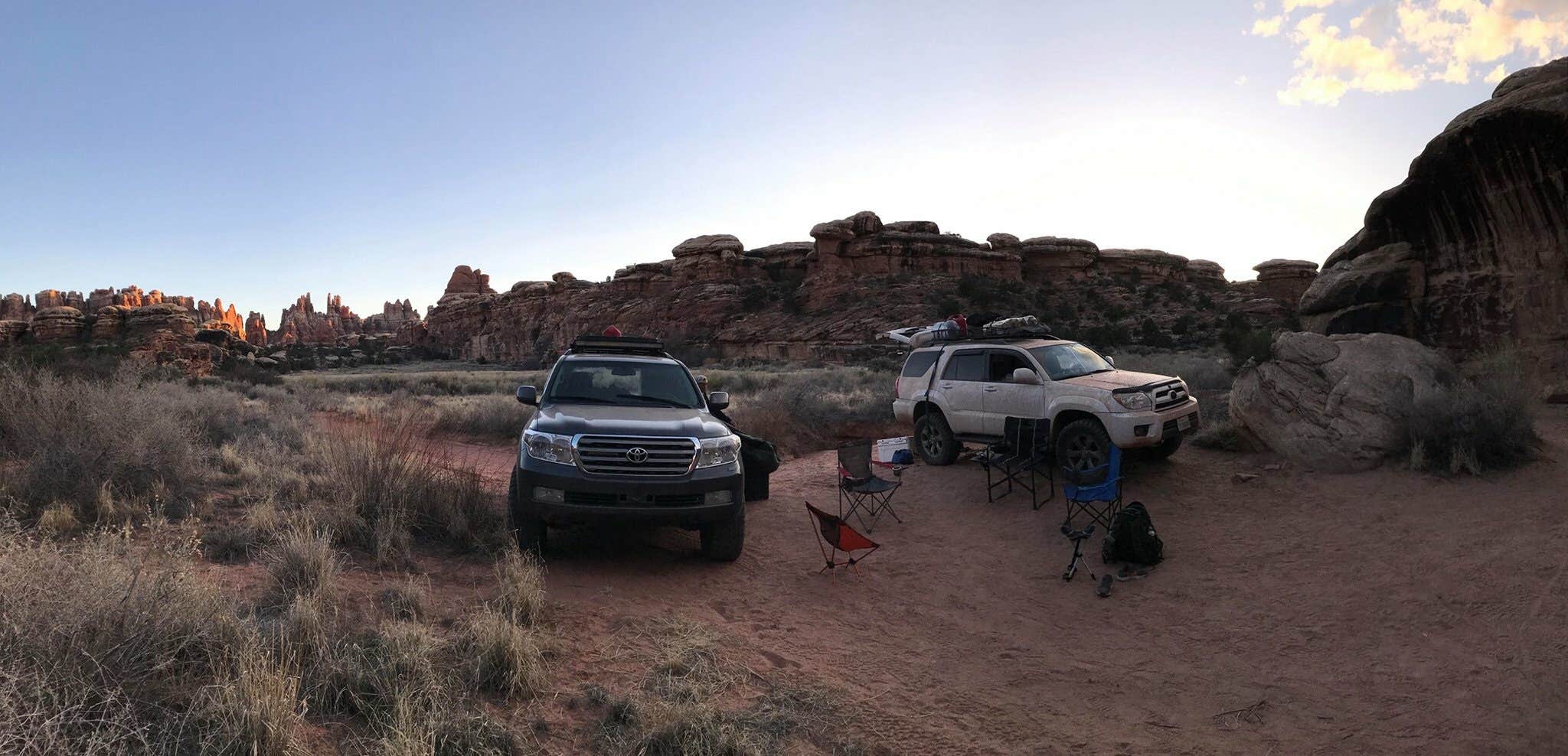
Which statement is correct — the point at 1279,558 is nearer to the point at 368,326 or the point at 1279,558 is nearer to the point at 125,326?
the point at 125,326

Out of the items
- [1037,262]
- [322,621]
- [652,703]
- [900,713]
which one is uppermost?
[1037,262]

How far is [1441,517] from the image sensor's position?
724 centimetres

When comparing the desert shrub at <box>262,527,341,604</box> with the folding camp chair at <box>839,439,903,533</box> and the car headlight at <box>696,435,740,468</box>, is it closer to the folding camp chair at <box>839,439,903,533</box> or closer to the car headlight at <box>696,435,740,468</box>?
the car headlight at <box>696,435,740,468</box>

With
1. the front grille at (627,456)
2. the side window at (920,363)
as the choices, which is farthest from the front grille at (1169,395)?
the front grille at (627,456)

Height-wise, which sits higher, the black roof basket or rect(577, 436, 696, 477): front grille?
the black roof basket

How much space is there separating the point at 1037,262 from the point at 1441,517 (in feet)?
161

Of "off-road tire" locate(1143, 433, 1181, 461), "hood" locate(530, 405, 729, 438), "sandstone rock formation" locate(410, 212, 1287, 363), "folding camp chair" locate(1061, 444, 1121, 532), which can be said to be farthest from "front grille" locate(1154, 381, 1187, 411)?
"sandstone rock formation" locate(410, 212, 1287, 363)

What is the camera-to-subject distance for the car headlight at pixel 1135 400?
9227 millimetres

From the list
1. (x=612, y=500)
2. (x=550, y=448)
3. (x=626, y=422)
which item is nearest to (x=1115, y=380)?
(x=626, y=422)

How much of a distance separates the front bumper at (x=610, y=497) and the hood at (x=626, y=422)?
14.0 inches

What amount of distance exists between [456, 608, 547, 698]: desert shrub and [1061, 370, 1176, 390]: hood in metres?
7.46

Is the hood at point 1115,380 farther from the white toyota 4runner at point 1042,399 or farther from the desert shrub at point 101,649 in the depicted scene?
the desert shrub at point 101,649

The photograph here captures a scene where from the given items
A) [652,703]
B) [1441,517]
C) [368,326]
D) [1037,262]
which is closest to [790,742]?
[652,703]

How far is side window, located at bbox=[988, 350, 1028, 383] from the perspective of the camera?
1062cm
